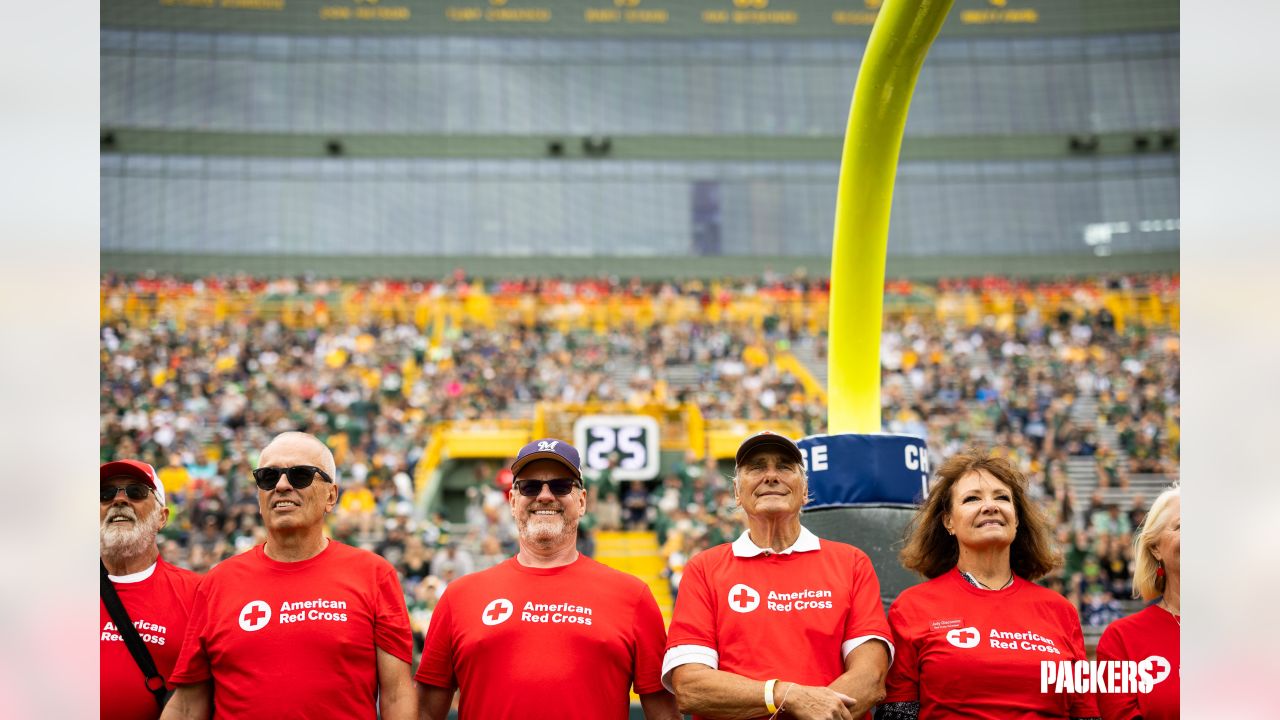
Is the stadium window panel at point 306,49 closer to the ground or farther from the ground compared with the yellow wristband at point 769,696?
farther from the ground

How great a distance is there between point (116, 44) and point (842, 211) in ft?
117

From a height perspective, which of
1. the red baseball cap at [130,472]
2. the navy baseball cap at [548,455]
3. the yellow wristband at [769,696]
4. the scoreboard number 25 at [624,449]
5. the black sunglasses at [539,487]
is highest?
the navy baseball cap at [548,455]

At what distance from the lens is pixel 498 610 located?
140 inches

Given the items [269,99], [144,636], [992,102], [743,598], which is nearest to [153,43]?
[269,99]

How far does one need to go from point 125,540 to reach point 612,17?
3422 cm

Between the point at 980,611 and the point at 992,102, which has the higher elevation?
the point at 992,102

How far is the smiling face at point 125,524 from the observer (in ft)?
12.5

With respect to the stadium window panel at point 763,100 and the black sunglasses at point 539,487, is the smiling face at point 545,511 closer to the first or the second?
the black sunglasses at point 539,487

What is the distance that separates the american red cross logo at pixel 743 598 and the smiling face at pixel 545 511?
50 cm

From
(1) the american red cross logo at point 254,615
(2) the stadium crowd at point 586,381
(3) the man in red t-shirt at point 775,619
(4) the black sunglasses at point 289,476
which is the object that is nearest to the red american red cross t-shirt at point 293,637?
(1) the american red cross logo at point 254,615

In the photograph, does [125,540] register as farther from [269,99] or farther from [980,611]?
[269,99]

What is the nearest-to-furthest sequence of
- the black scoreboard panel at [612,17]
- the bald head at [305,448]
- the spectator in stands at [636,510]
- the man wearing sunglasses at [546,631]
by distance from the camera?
1. the man wearing sunglasses at [546,631]
2. the bald head at [305,448]
3. the spectator in stands at [636,510]
4. the black scoreboard panel at [612,17]

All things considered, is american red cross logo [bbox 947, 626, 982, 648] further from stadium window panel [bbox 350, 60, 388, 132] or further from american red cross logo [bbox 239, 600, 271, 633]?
stadium window panel [bbox 350, 60, 388, 132]

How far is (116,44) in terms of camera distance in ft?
115
